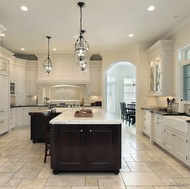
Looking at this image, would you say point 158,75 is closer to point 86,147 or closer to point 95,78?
point 95,78

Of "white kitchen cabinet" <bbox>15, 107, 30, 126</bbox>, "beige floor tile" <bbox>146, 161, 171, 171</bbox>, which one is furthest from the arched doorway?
"beige floor tile" <bbox>146, 161, 171, 171</bbox>

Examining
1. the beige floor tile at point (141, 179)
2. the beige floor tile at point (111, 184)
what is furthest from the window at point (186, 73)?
the beige floor tile at point (111, 184)

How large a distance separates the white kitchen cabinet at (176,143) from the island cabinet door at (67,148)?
2.00 metres

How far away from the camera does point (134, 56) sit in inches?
263

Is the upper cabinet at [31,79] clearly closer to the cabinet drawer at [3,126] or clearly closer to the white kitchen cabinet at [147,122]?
the cabinet drawer at [3,126]

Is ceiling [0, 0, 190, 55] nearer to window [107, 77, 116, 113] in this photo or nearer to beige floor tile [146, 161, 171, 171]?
beige floor tile [146, 161, 171, 171]

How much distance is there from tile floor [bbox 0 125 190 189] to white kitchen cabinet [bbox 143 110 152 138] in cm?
102

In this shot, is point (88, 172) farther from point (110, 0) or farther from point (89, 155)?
point (110, 0)

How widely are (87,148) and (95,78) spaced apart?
541 cm

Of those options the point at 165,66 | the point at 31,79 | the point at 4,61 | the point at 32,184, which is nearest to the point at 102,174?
the point at 32,184

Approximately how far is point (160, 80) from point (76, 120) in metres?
3.36

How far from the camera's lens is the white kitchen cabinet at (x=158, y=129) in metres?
4.69

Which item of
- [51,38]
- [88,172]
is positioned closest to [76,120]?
[88,172]

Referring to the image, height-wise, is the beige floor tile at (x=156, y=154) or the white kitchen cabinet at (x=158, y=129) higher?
the white kitchen cabinet at (x=158, y=129)
